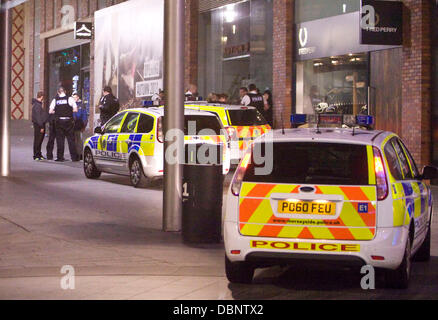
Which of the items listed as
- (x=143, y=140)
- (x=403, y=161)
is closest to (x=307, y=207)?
(x=403, y=161)

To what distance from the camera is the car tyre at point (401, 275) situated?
7883mm

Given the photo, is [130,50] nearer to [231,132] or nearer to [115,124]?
[115,124]

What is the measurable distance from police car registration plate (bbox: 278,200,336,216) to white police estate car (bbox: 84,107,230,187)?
9.26 m

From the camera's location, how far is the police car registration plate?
7785mm

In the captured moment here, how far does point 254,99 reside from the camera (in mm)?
24422

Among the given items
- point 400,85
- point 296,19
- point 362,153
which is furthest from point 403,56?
point 362,153

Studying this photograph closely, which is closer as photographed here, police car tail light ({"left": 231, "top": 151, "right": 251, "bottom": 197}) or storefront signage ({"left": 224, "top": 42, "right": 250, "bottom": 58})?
police car tail light ({"left": 231, "top": 151, "right": 251, "bottom": 197})

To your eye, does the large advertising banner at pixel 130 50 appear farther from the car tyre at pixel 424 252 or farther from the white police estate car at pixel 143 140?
the car tyre at pixel 424 252

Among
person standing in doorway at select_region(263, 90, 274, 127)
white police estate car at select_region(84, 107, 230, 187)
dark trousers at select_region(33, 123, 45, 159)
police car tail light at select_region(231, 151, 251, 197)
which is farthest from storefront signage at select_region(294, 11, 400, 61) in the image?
police car tail light at select_region(231, 151, 251, 197)

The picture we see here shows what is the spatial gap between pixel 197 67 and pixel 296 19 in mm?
6309

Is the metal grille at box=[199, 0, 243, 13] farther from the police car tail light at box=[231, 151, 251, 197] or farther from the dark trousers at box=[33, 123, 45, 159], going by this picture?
the police car tail light at box=[231, 151, 251, 197]

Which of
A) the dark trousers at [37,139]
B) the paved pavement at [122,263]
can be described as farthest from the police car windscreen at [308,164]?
the dark trousers at [37,139]

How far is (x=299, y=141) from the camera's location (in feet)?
26.6
